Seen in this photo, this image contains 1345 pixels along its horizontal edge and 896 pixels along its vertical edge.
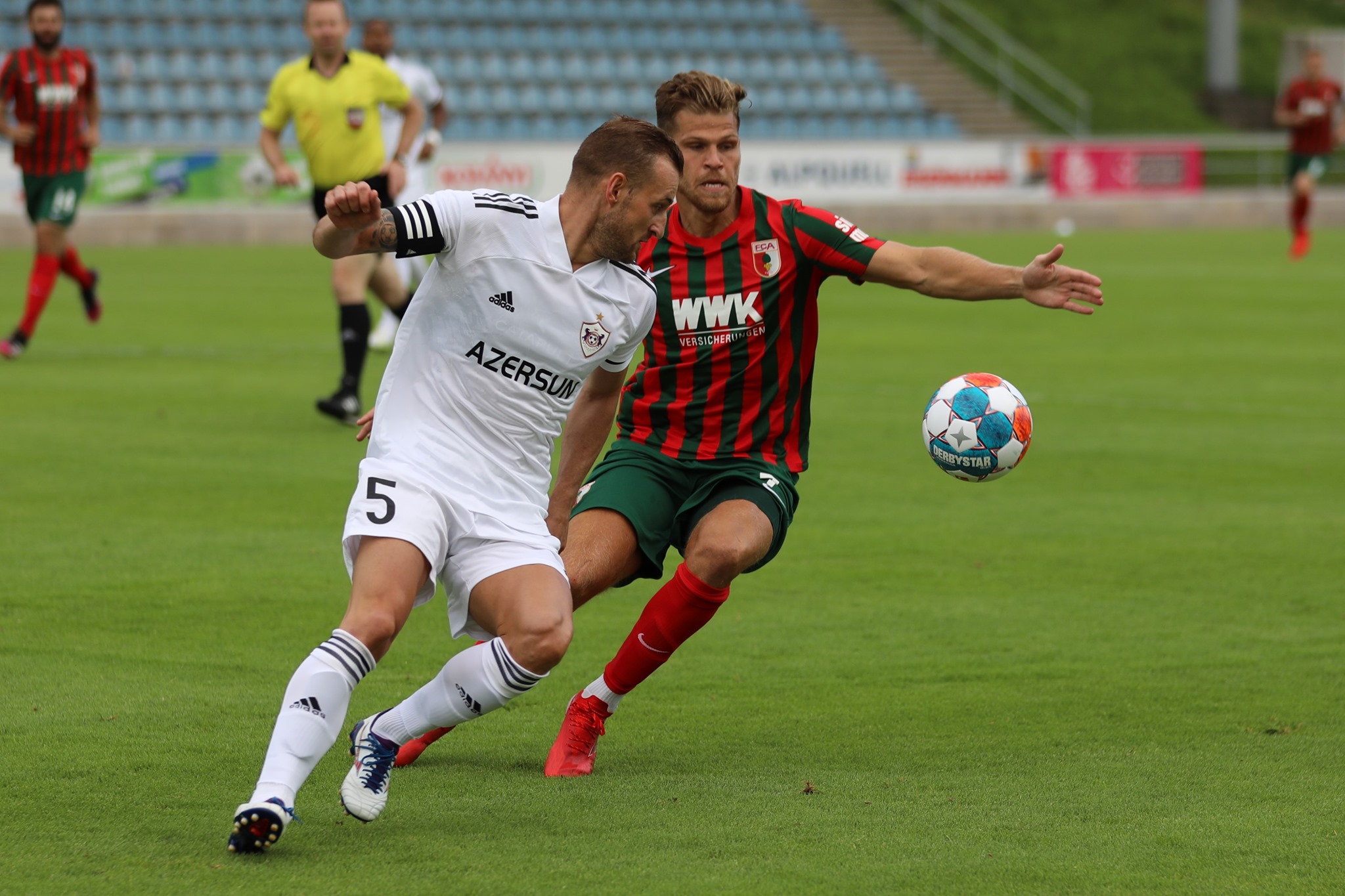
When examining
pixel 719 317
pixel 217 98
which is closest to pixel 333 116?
pixel 719 317

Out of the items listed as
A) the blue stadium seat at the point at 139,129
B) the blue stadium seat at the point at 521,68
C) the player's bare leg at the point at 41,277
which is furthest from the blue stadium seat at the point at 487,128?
the player's bare leg at the point at 41,277

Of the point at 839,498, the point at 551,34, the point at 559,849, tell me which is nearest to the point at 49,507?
the point at 839,498

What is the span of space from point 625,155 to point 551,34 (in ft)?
103

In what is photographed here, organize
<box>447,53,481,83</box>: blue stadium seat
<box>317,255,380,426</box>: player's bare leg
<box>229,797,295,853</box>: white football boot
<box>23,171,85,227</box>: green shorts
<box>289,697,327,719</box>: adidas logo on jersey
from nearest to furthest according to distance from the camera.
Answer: <box>229,797,295,853</box>: white football boot → <box>289,697,327,719</box>: adidas logo on jersey → <box>317,255,380,426</box>: player's bare leg → <box>23,171,85,227</box>: green shorts → <box>447,53,481,83</box>: blue stadium seat

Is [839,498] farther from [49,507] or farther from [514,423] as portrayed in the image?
[514,423]

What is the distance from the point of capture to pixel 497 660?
13.5 feet

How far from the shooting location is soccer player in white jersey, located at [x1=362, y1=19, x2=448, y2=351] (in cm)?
1438

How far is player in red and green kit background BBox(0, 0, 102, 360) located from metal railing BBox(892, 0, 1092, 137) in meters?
25.7

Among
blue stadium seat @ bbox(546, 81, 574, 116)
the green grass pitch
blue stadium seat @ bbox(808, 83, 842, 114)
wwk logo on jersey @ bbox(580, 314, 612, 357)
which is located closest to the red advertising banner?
blue stadium seat @ bbox(808, 83, 842, 114)

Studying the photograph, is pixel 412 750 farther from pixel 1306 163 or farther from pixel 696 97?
Result: pixel 1306 163

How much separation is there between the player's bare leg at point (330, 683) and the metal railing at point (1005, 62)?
33.6m

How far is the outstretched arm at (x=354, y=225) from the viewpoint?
12.8ft

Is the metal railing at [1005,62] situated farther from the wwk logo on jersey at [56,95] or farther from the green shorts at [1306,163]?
the wwk logo on jersey at [56,95]

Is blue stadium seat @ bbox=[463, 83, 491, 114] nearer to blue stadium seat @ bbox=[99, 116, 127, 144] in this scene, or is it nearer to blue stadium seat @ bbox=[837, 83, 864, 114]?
blue stadium seat @ bbox=[99, 116, 127, 144]
